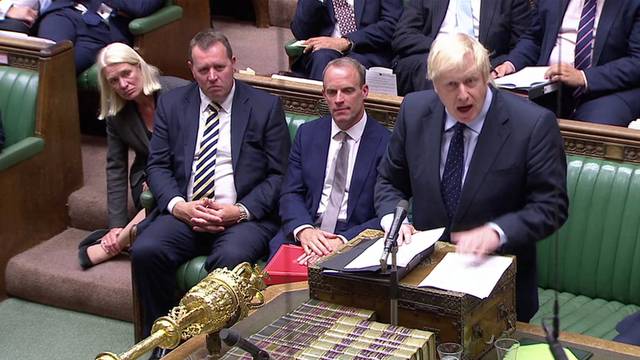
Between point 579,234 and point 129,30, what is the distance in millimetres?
2571

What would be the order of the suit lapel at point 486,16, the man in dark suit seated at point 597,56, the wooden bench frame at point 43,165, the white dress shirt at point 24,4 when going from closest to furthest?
the man in dark suit seated at point 597,56
the suit lapel at point 486,16
the wooden bench frame at point 43,165
the white dress shirt at point 24,4

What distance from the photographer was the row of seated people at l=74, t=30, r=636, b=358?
9.03 ft

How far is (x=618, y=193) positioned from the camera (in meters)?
3.29

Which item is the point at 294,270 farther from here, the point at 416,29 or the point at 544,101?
the point at 416,29

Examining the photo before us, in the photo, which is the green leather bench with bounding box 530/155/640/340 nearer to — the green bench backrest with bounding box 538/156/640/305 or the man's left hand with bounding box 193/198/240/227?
the green bench backrest with bounding box 538/156/640/305

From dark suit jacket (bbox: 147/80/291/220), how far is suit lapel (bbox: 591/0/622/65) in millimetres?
1172

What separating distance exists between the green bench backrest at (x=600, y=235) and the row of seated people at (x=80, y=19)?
249 cm

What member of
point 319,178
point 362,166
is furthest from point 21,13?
point 362,166

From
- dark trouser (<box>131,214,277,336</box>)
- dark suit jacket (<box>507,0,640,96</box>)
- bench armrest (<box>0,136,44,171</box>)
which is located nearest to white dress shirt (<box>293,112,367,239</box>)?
dark trouser (<box>131,214,277,336</box>)

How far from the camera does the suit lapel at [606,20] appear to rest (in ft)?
12.5

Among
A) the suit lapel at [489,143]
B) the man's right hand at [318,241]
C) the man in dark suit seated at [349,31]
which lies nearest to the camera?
the suit lapel at [489,143]

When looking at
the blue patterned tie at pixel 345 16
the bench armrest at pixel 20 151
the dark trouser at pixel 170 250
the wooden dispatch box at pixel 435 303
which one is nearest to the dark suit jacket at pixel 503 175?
the wooden dispatch box at pixel 435 303

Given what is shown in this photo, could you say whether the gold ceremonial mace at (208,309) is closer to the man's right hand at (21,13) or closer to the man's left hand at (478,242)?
the man's left hand at (478,242)

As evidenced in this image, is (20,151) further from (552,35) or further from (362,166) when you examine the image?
(552,35)
